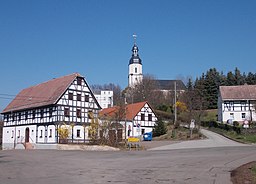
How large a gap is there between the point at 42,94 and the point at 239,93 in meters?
39.8

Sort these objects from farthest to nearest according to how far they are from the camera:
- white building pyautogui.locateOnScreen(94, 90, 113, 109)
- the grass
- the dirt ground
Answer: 1. white building pyautogui.locateOnScreen(94, 90, 113, 109)
2. the grass
3. the dirt ground

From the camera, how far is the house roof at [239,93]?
73312 mm

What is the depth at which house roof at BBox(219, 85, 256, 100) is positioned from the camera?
7331 centimetres

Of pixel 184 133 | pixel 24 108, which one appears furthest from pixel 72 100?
pixel 184 133

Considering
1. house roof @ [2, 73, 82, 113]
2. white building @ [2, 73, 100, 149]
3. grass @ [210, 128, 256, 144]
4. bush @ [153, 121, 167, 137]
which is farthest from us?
bush @ [153, 121, 167, 137]

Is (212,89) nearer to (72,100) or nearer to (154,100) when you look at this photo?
(154,100)

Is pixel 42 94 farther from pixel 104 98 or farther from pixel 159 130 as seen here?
pixel 104 98

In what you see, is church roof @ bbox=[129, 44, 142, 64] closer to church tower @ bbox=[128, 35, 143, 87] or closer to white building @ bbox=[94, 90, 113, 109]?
church tower @ bbox=[128, 35, 143, 87]

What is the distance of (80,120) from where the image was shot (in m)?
52.5

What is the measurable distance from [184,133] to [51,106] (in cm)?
1919

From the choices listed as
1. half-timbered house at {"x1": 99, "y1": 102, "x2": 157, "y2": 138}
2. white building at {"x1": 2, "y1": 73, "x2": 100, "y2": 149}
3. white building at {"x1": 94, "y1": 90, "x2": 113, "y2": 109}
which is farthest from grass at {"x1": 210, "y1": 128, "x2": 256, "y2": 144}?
white building at {"x1": 94, "y1": 90, "x2": 113, "y2": 109}

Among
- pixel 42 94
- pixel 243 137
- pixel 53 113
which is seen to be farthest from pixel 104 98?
pixel 243 137

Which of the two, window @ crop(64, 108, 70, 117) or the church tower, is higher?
the church tower

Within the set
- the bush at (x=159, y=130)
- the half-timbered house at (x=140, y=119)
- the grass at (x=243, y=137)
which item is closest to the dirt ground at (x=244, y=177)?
the grass at (x=243, y=137)
